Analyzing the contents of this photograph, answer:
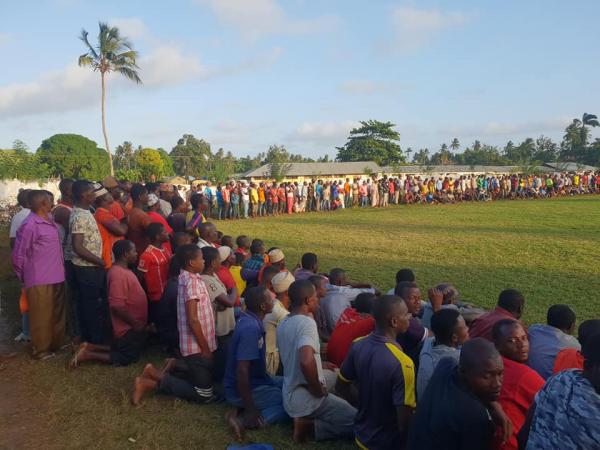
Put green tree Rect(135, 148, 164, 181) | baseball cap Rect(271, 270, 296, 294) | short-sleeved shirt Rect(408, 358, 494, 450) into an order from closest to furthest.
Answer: short-sleeved shirt Rect(408, 358, 494, 450) < baseball cap Rect(271, 270, 296, 294) < green tree Rect(135, 148, 164, 181)

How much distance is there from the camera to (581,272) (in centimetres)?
898

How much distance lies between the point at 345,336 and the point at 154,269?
8.36 ft

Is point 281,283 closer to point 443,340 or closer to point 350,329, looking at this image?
point 350,329

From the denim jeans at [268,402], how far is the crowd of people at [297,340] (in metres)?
0.01

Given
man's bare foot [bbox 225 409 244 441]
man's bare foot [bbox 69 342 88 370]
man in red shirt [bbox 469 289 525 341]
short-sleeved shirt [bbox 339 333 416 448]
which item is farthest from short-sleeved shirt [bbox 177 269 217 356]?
man in red shirt [bbox 469 289 525 341]

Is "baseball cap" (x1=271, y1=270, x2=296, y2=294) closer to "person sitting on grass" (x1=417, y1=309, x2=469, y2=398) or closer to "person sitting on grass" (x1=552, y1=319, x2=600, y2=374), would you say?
"person sitting on grass" (x1=417, y1=309, x2=469, y2=398)

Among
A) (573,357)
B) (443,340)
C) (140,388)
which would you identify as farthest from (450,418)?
(140,388)

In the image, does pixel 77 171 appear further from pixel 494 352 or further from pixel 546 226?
pixel 494 352

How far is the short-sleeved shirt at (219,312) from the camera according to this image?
4.91 m

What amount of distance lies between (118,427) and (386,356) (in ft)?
7.71

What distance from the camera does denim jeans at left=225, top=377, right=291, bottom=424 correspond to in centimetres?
404

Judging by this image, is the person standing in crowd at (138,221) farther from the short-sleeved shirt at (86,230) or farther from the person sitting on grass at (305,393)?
the person sitting on grass at (305,393)

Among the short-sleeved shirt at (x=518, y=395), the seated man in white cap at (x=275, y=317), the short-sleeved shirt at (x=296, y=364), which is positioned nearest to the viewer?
the short-sleeved shirt at (x=518, y=395)

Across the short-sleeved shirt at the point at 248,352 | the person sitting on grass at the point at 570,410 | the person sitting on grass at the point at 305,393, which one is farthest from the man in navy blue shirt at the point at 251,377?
the person sitting on grass at the point at 570,410
